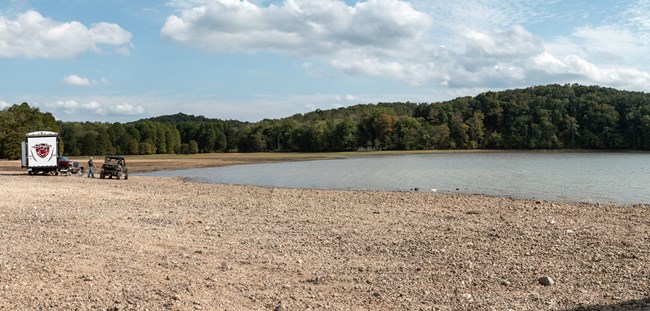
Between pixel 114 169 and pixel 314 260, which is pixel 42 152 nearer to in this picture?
pixel 114 169

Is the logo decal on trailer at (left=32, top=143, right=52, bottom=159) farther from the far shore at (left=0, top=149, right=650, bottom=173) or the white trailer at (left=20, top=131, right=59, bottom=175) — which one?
the far shore at (left=0, top=149, right=650, bottom=173)

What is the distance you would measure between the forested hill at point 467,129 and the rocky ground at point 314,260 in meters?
136

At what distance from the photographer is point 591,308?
7762 millimetres

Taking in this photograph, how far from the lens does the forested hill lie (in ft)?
463

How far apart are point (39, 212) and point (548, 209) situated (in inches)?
729

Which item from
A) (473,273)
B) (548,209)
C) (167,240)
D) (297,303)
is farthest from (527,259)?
(548,209)

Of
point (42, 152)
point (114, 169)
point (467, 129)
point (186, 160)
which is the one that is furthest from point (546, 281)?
point (467, 129)

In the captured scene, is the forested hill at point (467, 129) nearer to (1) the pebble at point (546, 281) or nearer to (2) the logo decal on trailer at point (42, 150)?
(2) the logo decal on trailer at point (42, 150)

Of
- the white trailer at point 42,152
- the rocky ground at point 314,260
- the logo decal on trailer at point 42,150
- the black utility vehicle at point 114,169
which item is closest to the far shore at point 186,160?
the white trailer at point 42,152

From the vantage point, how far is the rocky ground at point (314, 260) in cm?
805

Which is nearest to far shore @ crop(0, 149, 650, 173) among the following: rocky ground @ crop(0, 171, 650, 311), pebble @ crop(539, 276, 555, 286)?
rocky ground @ crop(0, 171, 650, 311)

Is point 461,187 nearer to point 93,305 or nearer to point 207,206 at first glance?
point 207,206

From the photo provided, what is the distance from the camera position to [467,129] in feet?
512

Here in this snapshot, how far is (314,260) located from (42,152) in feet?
118
